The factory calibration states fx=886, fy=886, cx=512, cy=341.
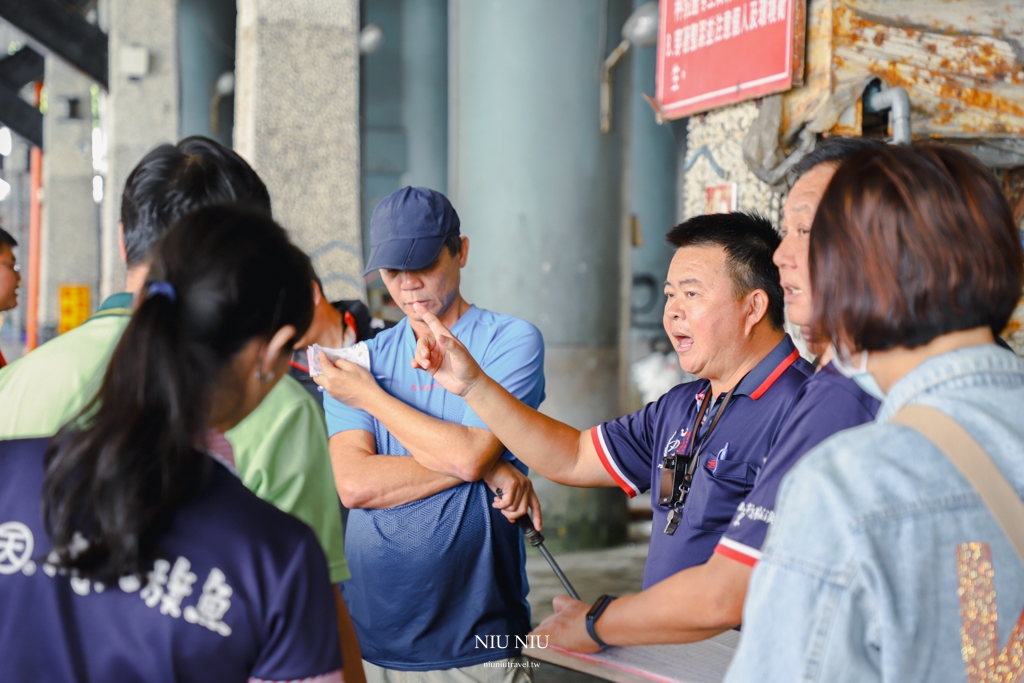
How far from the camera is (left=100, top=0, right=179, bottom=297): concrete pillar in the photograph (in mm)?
8867

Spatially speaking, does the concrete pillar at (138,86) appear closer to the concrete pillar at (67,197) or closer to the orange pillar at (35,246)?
the concrete pillar at (67,197)

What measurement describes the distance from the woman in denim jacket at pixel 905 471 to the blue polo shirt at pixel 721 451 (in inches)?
28.7

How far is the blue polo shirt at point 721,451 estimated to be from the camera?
1.95 m

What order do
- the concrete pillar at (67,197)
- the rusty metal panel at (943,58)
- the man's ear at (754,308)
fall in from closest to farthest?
the man's ear at (754,308) < the rusty metal panel at (943,58) < the concrete pillar at (67,197)

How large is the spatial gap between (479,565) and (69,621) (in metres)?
1.31

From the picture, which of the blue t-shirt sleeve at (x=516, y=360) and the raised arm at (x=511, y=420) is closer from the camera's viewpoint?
the raised arm at (x=511, y=420)

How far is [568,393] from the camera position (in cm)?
630

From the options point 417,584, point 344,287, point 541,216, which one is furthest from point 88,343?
point 541,216

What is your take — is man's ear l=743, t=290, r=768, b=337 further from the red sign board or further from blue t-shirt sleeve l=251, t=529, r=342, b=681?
the red sign board

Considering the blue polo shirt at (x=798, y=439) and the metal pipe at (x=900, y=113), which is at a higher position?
the metal pipe at (x=900, y=113)

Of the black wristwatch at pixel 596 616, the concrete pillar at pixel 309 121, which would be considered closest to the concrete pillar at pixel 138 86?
the concrete pillar at pixel 309 121

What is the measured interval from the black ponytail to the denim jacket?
2.55ft

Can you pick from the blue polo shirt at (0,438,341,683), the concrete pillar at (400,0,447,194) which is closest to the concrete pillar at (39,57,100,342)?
the concrete pillar at (400,0,447,194)

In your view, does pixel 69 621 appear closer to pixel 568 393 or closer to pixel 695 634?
pixel 695 634
